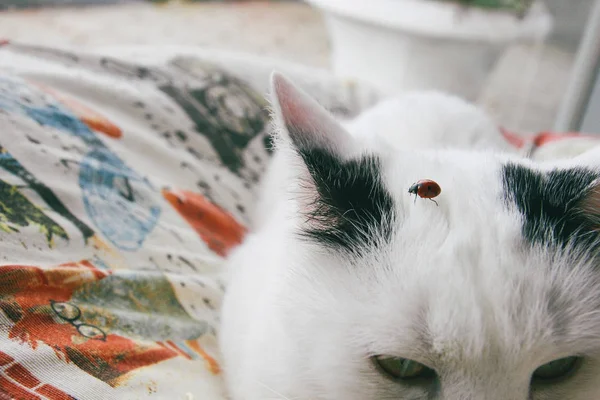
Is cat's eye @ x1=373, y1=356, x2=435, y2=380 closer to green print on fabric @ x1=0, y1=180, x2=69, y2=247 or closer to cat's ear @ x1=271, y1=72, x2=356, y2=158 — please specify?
cat's ear @ x1=271, y1=72, x2=356, y2=158

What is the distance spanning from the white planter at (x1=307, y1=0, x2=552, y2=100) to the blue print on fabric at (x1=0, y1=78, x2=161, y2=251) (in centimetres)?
171

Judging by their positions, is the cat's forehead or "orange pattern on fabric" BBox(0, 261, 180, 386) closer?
the cat's forehead

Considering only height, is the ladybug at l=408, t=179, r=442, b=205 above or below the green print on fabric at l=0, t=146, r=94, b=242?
above

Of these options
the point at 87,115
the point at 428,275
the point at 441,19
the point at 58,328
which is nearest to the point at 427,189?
the point at 428,275

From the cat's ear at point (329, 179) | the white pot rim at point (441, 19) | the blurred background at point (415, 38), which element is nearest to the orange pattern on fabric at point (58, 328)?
the cat's ear at point (329, 179)

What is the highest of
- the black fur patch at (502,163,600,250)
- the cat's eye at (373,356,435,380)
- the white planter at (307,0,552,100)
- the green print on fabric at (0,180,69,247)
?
the white planter at (307,0,552,100)

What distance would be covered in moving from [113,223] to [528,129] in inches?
113

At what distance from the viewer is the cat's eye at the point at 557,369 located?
0.74 m

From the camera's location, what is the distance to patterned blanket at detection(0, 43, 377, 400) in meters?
0.91

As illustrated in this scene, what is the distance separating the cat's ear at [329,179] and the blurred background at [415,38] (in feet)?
5.11

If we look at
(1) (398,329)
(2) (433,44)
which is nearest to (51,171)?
(1) (398,329)

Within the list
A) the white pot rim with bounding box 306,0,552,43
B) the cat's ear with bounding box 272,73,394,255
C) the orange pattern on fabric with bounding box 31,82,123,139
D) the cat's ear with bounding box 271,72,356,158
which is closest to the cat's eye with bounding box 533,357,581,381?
the cat's ear with bounding box 272,73,394,255

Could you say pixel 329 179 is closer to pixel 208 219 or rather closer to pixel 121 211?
pixel 121 211

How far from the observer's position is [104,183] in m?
1.29
